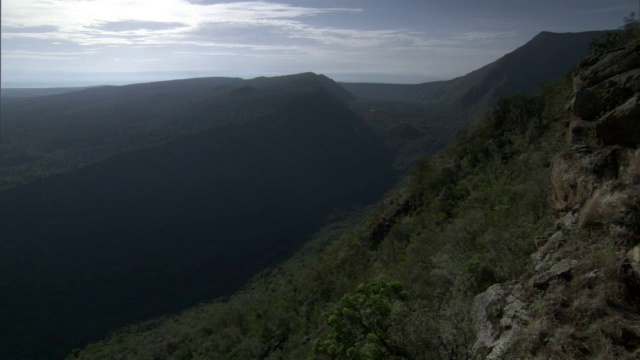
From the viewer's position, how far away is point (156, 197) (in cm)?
5416

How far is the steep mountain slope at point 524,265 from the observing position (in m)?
3.88

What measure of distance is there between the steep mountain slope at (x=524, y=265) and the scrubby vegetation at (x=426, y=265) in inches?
1.3

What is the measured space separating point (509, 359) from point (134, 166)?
62.3m

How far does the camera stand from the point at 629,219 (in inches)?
168

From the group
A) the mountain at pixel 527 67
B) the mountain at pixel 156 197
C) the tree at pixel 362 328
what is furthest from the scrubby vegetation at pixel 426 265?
the mountain at pixel 527 67

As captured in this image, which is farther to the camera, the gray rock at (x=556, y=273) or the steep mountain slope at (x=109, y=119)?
the steep mountain slope at (x=109, y=119)

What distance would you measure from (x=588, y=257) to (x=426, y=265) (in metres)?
4.04

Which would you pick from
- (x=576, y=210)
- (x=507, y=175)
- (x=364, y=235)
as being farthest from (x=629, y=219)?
(x=364, y=235)

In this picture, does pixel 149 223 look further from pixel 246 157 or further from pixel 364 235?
pixel 364 235

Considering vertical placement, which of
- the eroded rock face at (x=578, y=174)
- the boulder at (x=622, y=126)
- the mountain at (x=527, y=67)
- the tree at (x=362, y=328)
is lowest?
the tree at (x=362, y=328)

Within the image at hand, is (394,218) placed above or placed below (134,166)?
above

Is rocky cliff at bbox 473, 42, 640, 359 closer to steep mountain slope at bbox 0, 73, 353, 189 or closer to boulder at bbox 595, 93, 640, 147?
boulder at bbox 595, 93, 640, 147

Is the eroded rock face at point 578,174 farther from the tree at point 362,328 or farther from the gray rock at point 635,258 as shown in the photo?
the tree at point 362,328

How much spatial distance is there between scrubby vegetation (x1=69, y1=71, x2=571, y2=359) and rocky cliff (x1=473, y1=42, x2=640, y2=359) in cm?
48
